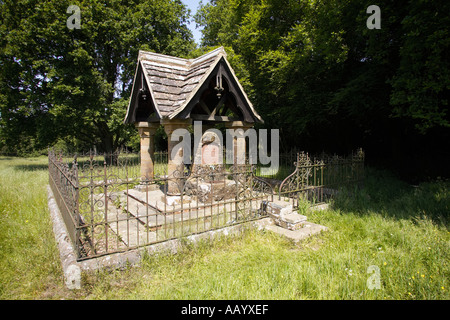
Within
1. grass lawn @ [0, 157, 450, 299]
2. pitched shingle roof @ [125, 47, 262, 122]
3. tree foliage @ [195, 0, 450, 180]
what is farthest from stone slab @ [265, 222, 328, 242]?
tree foliage @ [195, 0, 450, 180]

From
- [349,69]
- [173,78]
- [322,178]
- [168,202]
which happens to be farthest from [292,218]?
[349,69]

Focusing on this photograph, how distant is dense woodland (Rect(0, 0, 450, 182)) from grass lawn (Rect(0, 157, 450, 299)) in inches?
248

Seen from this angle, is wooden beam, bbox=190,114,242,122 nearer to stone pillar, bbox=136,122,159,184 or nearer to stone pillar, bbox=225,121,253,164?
stone pillar, bbox=225,121,253,164

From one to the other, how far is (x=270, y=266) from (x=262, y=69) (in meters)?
13.1

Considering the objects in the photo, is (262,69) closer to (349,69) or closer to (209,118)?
(349,69)

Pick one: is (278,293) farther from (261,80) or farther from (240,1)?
(240,1)

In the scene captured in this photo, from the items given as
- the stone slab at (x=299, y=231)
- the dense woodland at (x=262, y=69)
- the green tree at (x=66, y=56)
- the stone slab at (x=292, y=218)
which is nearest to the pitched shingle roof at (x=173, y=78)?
the stone slab at (x=292, y=218)

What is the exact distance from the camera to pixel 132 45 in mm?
16641

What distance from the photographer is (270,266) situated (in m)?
3.75

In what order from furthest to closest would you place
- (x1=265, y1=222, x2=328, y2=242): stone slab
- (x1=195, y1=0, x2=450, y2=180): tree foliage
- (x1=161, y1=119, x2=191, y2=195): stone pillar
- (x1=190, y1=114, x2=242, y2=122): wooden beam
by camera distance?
(x1=195, y1=0, x2=450, y2=180): tree foliage, (x1=190, y1=114, x2=242, y2=122): wooden beam, (x1=161, y1=119, x2=191, y2=195): stone pillar, (x1=265, y1=222, x2=328, y2=242): stone slab

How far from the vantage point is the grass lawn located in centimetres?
315

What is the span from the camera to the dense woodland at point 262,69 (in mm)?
10250

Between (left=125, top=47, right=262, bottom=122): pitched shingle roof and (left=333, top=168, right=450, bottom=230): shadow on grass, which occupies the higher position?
(left=125, top=47, right=262, bottom=122): pitched shingle roof
